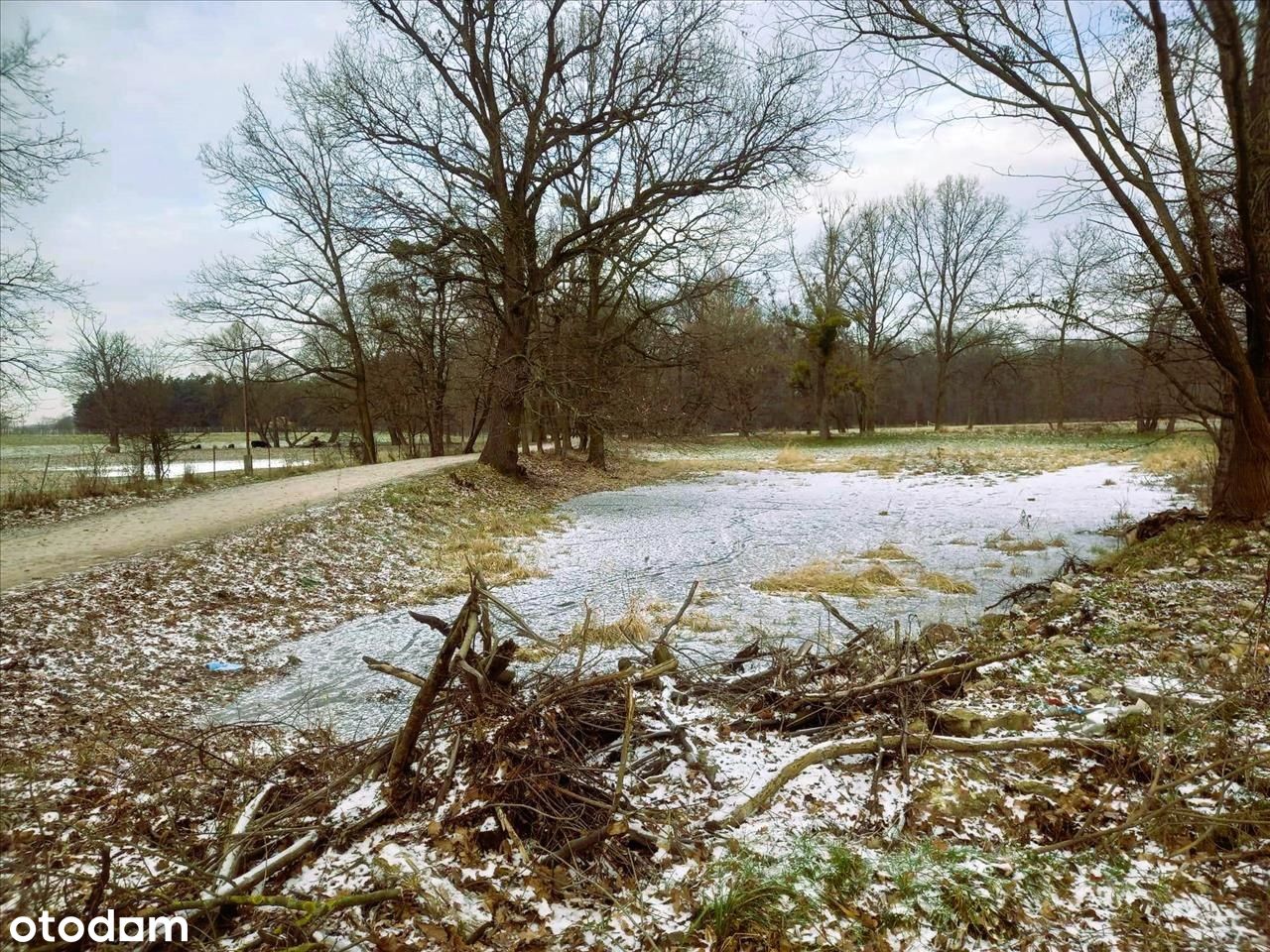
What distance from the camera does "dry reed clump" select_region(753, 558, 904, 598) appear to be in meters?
8.05

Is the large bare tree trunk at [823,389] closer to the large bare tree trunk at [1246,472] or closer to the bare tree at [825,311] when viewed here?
the bare tree at [825,311]

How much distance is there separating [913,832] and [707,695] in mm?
1646

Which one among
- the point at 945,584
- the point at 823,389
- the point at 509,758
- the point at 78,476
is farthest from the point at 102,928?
the point at 823,389

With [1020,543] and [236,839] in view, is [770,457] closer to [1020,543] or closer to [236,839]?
[1020,543]

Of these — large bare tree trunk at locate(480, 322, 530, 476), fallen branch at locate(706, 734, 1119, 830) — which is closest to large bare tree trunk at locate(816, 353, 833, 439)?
large bare tree trunk at locate(480, 322, 530, 476)

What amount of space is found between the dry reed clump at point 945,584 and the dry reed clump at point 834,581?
0.28 metres

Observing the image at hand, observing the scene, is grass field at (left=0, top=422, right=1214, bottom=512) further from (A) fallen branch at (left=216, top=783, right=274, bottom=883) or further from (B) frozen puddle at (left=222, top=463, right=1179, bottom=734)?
(A) fallen branch at (left=216, top=783, right=274, bottom=883)

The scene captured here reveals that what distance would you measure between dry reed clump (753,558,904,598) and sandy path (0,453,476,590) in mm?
7814

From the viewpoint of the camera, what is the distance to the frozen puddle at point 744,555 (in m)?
6.20

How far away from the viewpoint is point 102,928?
2221 mm

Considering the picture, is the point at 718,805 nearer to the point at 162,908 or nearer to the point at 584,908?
the point at 584,908

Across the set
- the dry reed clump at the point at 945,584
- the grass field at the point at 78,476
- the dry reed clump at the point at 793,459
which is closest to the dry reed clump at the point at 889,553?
the dry reed clump at the point at 945,584

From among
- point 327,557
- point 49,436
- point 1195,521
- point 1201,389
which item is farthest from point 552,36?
point 49,436

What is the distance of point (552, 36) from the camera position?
1536cm
